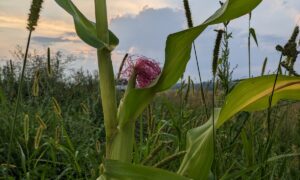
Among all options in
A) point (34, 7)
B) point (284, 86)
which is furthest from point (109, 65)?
point (284, 86)

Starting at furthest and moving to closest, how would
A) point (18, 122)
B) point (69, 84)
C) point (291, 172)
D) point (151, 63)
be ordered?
1. point (69, 84)
2. point (18, 122)
3. point (291, 172)
4. point (151, 63)

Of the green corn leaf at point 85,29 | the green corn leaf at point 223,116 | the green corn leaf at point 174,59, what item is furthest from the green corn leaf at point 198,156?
the green corn leaf at point 85,29

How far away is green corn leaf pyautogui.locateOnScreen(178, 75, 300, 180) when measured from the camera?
4.02 ft

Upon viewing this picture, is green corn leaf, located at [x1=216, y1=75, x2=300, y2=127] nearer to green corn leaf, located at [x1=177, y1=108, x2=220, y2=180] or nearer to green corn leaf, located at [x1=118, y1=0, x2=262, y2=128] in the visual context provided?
green corn leaf, located at [x1=177, y1=108, x2=220, y2=180]

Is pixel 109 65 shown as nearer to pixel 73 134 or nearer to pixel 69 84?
pixel 73 134

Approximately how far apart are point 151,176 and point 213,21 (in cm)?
35

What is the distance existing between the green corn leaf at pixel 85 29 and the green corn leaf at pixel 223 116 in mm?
324

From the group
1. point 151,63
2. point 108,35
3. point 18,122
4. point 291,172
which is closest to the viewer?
point 108,35

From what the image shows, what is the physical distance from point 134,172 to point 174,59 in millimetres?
270

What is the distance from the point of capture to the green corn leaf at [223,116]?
1.23m

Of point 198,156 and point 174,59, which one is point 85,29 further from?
point 198,156

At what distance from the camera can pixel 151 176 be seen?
1007 millimetres

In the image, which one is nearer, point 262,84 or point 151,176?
point 151,176

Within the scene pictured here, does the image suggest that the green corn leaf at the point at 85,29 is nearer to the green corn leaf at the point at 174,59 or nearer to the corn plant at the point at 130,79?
the corn plant at the point at 130,79
